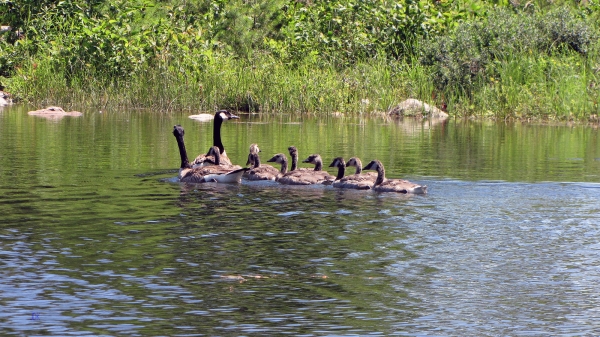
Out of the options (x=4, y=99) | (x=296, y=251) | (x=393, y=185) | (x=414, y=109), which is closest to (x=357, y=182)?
(x=393, y=185)

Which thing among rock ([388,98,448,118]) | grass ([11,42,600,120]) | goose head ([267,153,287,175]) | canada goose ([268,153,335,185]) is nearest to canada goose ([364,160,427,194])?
canada goose ([268,153,335,185])

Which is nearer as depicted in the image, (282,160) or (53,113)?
(282,160)

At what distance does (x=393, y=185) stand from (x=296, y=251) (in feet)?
16.2

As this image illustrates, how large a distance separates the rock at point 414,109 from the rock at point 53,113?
1074 centimetres

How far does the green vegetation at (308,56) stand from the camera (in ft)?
113

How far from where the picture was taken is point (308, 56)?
3844 cm

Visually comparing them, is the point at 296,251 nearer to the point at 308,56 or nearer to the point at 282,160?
the point at 282,160

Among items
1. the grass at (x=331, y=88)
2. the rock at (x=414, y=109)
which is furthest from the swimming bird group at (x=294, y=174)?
the rock at (x=414, y=109)

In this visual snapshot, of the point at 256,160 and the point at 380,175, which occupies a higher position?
the point at 256,160

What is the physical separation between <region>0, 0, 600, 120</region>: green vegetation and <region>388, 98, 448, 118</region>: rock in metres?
0.37

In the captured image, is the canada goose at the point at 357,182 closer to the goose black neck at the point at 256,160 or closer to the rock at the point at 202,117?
the goose black neck at the point at 256,160

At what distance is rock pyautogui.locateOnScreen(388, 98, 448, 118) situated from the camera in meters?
34.9

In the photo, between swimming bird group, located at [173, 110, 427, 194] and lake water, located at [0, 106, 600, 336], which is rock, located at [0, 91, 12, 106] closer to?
lake water, located at [0, 106, 600, 336]

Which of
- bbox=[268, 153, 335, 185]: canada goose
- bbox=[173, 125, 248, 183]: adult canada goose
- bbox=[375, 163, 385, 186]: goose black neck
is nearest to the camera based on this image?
bbox=[375, 163, 385, 186]: goose black neck
